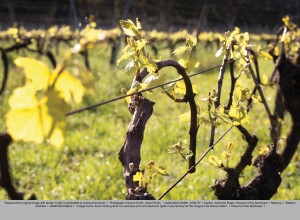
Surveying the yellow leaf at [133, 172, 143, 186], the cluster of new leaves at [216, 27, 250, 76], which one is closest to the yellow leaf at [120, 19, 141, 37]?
the yellow leaf at [133, 172, 143, 186]

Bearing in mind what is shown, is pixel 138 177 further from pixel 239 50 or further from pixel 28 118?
pixel 239 50

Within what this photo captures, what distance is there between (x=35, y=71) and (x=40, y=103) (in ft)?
0.13

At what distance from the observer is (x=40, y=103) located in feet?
1.74

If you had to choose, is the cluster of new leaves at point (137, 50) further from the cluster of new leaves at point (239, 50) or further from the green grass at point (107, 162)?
the green grass at point (107, 162)

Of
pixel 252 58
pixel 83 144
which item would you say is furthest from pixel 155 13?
pixel 252 58

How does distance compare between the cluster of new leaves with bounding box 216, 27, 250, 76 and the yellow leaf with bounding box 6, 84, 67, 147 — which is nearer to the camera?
the yellow leaf with bounding box 6, 84, 67, 147

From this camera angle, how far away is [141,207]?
1091 mm

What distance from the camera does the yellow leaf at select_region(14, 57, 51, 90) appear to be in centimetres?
52

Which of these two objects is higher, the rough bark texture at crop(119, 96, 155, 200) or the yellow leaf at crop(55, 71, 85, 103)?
the yellow leaf at crop(55, 71, 85, 103)

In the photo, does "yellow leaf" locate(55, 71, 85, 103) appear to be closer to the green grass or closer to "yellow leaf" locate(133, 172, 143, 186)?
"yellow leaf" locate(133, 172, 143, 186)

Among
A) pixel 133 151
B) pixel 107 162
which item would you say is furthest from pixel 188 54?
pixel 107 162

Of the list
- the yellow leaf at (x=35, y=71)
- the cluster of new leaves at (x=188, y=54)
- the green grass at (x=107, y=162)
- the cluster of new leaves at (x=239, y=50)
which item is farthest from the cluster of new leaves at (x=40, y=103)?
the green grass at (x=107, y=162)

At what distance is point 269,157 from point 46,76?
1200mm

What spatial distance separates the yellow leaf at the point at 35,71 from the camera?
52 cm
